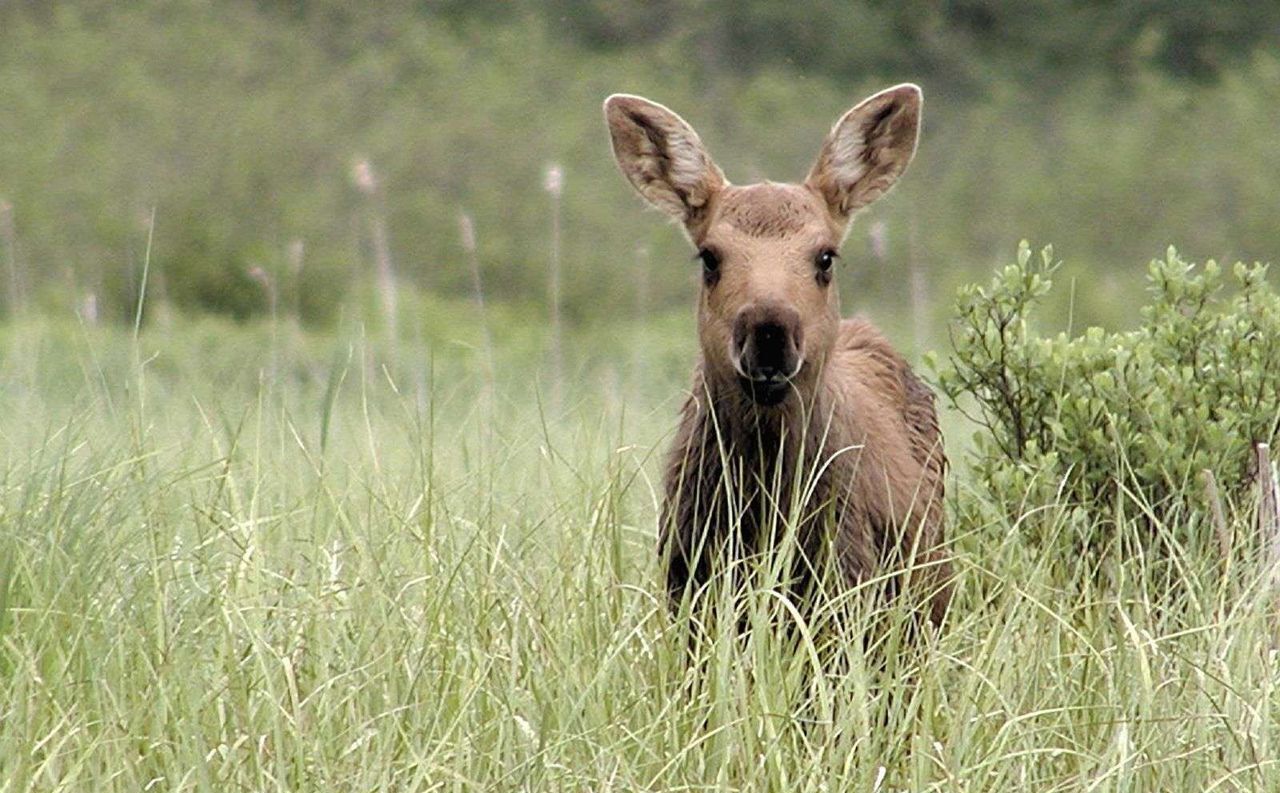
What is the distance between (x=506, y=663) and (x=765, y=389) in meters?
0.89

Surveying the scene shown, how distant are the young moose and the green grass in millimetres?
195

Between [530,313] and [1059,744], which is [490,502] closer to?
[1059,744]

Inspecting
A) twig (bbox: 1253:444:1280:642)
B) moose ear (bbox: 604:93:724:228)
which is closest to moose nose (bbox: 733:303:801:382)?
moose ear (bbox: 604:93:724:228)

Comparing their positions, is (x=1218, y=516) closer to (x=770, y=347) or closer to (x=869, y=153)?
(x=770, y=347)

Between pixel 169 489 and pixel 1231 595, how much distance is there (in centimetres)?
249

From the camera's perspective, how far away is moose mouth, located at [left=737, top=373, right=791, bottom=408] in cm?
506

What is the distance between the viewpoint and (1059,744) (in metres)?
4.57

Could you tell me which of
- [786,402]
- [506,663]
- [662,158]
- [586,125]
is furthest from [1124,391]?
[586,125]

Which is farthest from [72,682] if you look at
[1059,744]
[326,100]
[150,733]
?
[326,100]

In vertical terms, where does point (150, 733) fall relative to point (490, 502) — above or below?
below

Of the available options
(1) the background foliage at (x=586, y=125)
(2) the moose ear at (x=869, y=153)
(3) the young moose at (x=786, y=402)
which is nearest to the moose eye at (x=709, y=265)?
(3) the young moose at (x=786, y=402)

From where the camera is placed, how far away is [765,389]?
5.09m

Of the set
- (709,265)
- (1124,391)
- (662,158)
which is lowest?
(1124,391)

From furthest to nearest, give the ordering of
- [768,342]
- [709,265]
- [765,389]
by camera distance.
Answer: [709,265] < [765,389] < [768,342]
